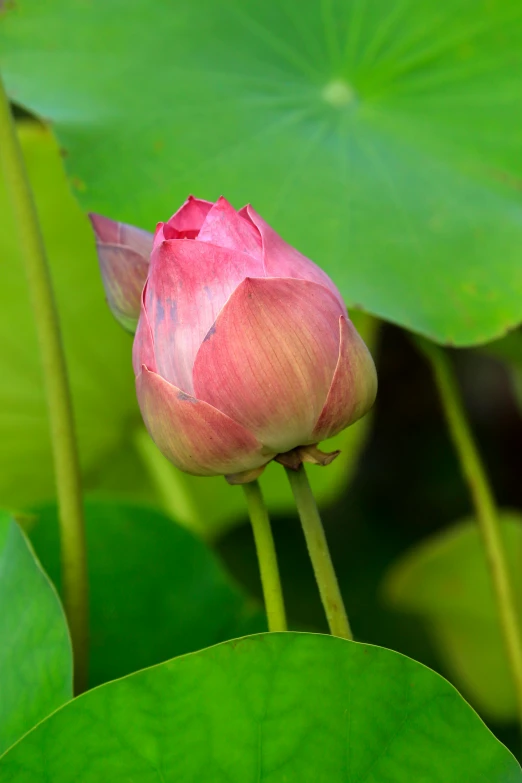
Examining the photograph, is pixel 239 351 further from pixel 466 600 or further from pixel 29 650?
pixel 466 600

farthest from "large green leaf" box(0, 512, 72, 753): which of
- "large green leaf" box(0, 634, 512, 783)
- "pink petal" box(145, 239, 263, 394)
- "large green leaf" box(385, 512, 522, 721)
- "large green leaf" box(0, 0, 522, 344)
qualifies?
"large green leaf" box(385, 512, 522, 721)

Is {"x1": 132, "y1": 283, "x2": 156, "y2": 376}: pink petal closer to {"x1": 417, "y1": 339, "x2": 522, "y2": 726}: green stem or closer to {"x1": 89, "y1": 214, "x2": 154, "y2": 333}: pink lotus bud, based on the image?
{"x1": 89, "y1": 214, "x2": 154, "y2": 333}: pink lotus bud

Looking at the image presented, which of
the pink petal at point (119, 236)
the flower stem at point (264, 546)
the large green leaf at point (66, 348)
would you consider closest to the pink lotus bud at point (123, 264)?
the pink petal at point (119, 236)

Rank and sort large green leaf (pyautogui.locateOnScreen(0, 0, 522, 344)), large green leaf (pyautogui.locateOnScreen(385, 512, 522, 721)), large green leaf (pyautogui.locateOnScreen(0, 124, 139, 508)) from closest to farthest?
large green leaf (pyautogui.locateOnScreen(0, 0, 522, 344)), large green leaf (pyautogui.locateOnScreen(0, 124, 139, 508)), large green leaf (pyautogui.locateOnScreen(385, 512, 522, 721))

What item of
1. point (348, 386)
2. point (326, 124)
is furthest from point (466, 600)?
point (348, 386)

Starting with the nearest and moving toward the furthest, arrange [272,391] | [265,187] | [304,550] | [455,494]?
[272,391] < [265,187] < [304,550] < [455,494]

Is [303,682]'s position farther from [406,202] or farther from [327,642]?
[406,202]

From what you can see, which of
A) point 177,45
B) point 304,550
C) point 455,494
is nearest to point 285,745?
point 177,45
